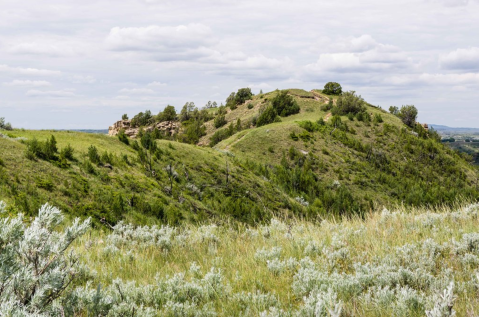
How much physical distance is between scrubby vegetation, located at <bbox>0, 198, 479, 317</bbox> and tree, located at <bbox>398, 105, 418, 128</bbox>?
210 ft

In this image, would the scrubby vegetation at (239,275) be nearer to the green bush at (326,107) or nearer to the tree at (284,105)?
the tree at (284,105)

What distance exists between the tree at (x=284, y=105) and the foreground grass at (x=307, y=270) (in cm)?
5455

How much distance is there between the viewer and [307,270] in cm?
379

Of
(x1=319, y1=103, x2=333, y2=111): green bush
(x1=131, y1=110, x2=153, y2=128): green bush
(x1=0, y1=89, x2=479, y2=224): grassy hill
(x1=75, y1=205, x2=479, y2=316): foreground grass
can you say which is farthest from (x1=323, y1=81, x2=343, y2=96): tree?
(x1=75, y1=205, x2=479, y2=316): foreground grass

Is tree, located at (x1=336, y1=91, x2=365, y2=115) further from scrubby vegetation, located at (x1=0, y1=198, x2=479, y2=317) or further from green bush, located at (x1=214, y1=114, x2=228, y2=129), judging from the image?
scrubby vegetation, located at (x1=0, y1=198, x2=479, y2=317)

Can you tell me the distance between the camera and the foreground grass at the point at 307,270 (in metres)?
3.14

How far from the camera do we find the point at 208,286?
11.9 ft

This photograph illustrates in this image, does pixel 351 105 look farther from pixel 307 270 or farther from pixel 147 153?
pixel 307 270

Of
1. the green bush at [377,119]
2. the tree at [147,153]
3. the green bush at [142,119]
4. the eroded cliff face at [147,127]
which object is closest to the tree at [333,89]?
the green bush at [377,119]

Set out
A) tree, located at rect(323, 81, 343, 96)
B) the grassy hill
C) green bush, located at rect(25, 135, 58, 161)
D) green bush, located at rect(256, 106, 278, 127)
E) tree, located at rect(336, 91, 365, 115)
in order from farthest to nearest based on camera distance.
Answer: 1. tree, located at rect(323, 81, 343, 96)
2. tree, located at rect(336, 91, 365, 115)
3. green bush, located at rect(256, 106, 278, 127)
4. green bush, located at rect(25, 135, 58, 161)
5. the grassy hill

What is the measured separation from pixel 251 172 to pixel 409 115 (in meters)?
47.9

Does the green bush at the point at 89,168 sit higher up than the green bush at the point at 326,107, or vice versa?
the green bush at the point at 326,107

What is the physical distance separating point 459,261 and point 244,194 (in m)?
19.4

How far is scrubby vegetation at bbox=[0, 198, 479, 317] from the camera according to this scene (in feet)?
8.54
